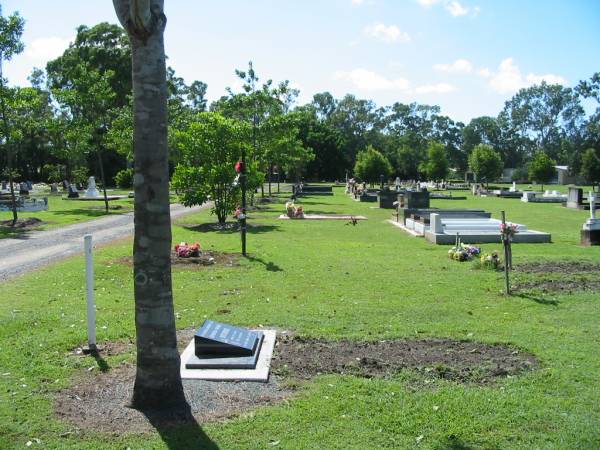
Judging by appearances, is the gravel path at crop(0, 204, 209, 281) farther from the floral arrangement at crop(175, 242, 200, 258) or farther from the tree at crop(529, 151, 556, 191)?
the tree at crop(529, 151, 556, 191)

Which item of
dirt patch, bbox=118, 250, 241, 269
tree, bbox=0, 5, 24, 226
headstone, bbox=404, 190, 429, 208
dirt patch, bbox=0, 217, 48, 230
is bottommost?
dirt patch, bbox=118, 250, 241, 269

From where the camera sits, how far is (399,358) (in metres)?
6.48

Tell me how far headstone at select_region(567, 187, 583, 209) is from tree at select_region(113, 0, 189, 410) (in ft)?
113

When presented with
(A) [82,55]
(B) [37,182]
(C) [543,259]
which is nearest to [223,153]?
(C) [543,259]

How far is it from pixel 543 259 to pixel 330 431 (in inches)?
405

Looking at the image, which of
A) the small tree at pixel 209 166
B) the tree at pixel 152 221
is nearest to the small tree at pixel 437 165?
A: the small tree at pixel 209 166

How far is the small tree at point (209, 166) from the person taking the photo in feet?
72.2

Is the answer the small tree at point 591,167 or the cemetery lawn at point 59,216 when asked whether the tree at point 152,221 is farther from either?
the small tree at point 591,167

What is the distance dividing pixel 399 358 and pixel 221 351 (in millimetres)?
1912

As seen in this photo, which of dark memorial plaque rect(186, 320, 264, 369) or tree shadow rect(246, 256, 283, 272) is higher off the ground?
dark memorial plaque rect(186, 320, 264, 369)

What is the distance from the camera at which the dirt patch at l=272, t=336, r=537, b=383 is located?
Answer: 238 inches

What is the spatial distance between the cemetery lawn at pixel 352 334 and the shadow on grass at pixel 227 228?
485 centimetres

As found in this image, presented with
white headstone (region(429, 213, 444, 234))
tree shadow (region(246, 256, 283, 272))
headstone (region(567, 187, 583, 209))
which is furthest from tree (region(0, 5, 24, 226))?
headstone (region(567, 187, 583, 209))

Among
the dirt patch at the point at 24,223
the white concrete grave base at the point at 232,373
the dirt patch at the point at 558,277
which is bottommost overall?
the dirt patch at the point at 558,277
